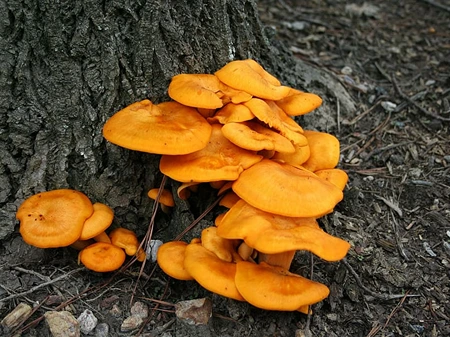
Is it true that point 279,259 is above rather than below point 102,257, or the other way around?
above

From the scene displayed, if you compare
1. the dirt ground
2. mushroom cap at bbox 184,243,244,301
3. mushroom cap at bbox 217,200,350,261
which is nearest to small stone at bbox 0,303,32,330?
the dirt ground

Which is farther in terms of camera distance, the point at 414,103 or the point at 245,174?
the point at 414,103

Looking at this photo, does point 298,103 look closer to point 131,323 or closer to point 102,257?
point 102,257

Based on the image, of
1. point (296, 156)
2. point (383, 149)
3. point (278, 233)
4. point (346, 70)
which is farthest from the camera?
point (346, 70)

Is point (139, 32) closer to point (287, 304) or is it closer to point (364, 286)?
point (287, 304)

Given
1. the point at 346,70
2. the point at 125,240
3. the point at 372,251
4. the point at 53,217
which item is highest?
the point at 346,70

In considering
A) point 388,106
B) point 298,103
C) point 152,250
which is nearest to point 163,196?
point 152,250

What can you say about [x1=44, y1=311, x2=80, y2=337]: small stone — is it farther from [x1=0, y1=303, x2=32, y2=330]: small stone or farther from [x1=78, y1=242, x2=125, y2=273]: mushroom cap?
[x1=78, y1=242, x2=125, y2=273]: mushroom cap
